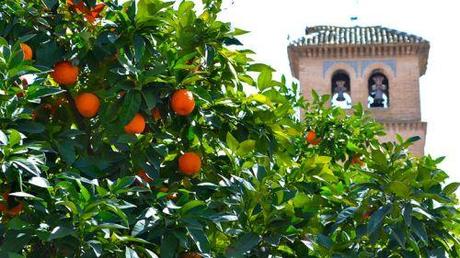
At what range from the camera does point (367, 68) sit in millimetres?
30281

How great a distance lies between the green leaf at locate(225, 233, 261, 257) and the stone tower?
86.4ft

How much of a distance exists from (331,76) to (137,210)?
2716cm

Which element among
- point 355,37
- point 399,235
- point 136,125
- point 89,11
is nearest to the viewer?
point 136,125

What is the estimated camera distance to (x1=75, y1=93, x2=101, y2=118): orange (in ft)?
11.8

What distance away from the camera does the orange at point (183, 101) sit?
353cm

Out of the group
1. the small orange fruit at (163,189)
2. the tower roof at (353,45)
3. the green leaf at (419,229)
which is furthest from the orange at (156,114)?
the tower roof at (353,45)

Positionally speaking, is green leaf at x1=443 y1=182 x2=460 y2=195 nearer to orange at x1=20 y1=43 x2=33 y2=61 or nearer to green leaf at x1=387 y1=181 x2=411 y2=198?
green leaf at x1=387 y1=181 x2=411 y2=198

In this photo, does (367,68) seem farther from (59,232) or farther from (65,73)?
(59,232)

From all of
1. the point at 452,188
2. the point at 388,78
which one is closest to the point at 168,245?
the point at 452,188

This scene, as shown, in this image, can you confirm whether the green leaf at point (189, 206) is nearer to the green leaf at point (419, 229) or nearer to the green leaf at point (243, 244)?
the green leaf at point (243, 244)

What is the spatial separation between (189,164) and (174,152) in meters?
0.17

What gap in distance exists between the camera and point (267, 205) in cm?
359

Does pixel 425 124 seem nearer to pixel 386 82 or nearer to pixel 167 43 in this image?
pixel 386 82

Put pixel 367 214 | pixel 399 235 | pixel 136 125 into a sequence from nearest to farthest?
1. pixel 136 125
2. pixel 399 235
3. pixel 367 214
